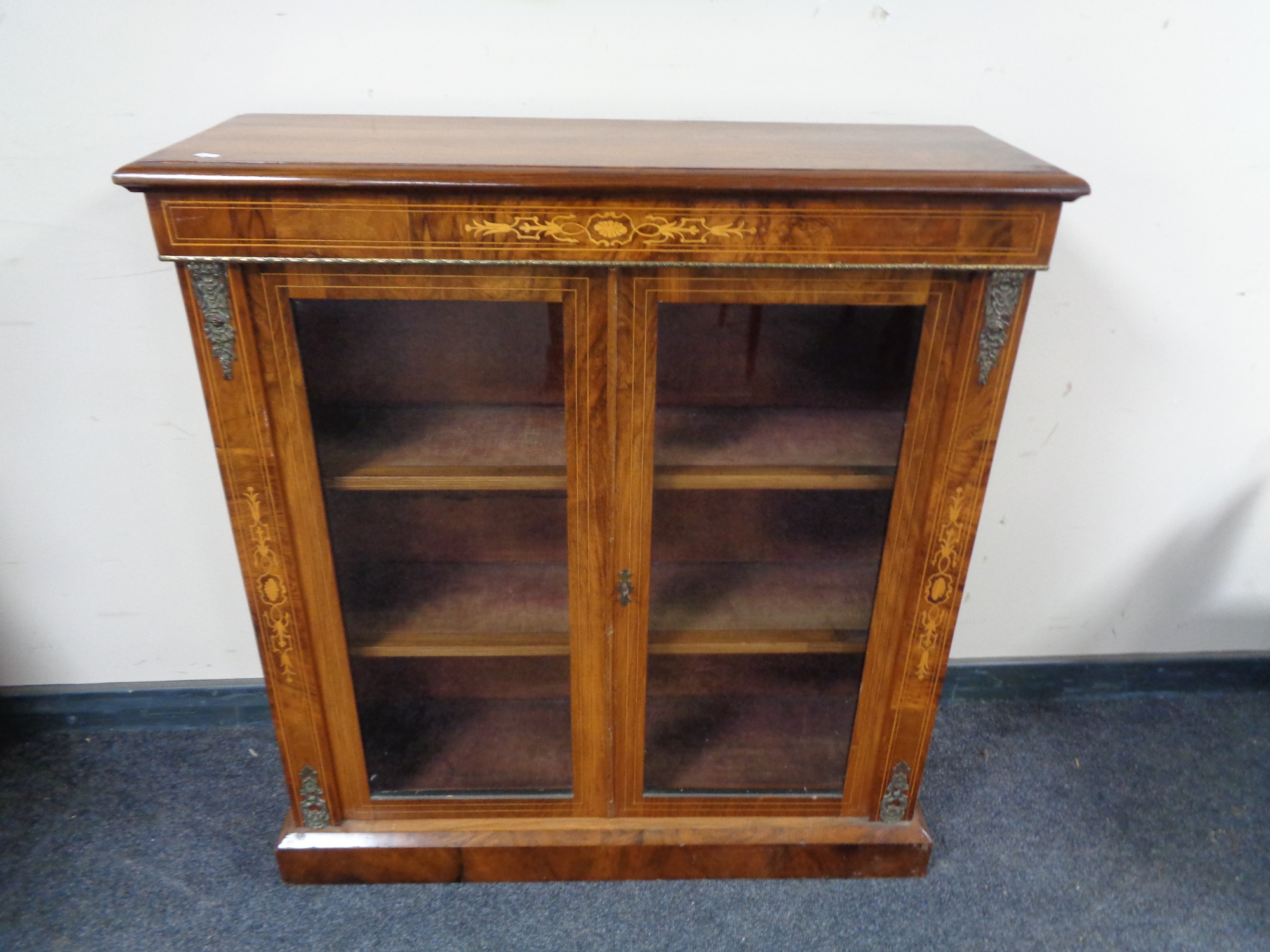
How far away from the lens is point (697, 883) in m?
1.16

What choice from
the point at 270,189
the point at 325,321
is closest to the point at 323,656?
the point at 325,321

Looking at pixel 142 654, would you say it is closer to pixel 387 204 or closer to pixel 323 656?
pixel 323 656

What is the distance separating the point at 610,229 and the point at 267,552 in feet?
1.65

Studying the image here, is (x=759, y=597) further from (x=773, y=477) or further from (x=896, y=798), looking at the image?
(x=896, y=798)

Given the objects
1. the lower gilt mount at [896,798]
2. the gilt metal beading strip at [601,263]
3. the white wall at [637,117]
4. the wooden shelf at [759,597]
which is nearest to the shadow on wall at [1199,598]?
the white wall at [637,117]

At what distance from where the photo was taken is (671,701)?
1.09 meters

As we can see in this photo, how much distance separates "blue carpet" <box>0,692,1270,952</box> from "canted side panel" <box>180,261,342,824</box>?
0.17m

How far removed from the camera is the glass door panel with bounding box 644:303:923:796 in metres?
0.87

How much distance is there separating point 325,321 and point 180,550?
0.64m

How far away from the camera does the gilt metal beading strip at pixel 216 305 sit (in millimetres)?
775

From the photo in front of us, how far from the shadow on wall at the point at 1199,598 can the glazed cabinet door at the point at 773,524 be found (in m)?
0.60

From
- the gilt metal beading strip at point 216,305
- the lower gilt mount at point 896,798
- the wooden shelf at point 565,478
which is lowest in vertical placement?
the lower gilt mount at point 896,798

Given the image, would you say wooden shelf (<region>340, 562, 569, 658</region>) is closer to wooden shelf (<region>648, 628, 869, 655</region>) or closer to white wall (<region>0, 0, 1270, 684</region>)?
wooden shelf (<region>648, 628, 869, 655</region>)

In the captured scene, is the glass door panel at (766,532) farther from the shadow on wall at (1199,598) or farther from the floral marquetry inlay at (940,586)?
the shadow on wall at (1199,598)
